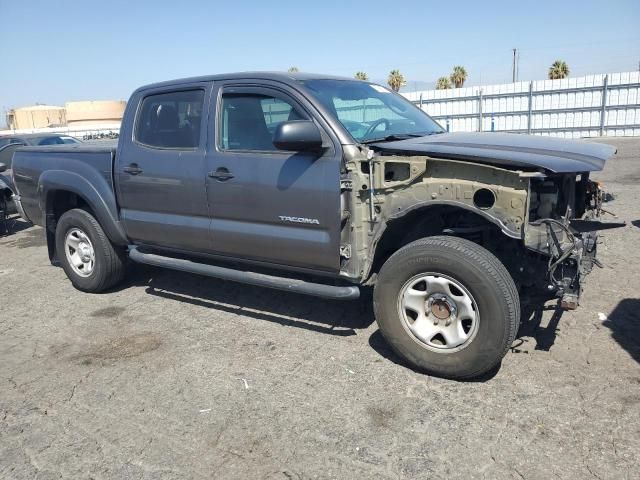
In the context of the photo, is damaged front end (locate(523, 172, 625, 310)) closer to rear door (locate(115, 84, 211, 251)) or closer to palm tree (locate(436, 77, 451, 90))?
rear door (locate(115, 84, 211, 251))

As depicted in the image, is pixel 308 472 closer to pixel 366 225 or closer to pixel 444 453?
pixel 444 453

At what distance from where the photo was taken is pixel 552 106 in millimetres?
23516

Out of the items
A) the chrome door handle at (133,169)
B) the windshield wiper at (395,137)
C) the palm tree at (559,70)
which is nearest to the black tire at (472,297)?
the windshield wiper at (395,137)

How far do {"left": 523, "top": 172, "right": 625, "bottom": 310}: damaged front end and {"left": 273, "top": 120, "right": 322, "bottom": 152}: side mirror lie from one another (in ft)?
4.58

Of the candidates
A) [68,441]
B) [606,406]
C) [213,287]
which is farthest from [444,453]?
[213,287]

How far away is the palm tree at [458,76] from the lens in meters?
45.5

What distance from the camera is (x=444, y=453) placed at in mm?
2691

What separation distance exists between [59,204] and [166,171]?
1.96 meters

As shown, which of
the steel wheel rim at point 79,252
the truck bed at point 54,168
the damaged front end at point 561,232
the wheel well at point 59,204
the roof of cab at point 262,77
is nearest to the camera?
the damaged front end at point 561,232

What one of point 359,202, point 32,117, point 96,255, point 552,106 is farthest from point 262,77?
point 32,117

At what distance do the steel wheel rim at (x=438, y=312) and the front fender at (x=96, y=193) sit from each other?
9.87 ft

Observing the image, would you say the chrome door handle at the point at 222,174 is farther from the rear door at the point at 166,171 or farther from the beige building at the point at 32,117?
the beige building at the point at 32,117

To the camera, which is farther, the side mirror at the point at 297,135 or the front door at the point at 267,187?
the front door at the point at 267,187

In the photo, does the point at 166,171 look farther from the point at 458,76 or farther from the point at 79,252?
the point at 458,76
